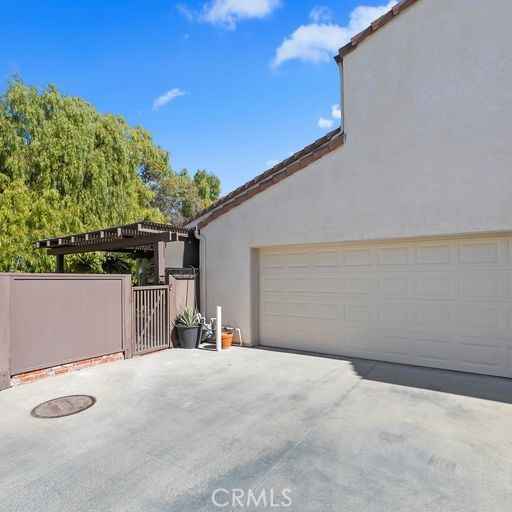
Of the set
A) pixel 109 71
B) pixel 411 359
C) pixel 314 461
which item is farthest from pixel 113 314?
pixel 109 71

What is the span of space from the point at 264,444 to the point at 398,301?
4208 mm

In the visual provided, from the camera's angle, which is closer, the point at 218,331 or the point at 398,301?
the point at 398,301

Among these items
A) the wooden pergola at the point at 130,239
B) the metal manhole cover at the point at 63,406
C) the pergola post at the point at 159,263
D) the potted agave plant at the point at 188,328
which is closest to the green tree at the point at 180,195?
the wooden pergola at the point at 130,239

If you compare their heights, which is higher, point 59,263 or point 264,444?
point 59,263

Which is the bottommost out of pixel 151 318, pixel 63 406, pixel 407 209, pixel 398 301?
pixel 63 406

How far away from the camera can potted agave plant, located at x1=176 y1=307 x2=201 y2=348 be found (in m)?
8.17

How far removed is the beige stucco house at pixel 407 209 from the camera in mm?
5746

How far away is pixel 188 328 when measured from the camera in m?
8.16

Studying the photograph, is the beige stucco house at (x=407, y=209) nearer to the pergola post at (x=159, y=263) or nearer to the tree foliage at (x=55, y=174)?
the pergola post at (x=159, y=263)

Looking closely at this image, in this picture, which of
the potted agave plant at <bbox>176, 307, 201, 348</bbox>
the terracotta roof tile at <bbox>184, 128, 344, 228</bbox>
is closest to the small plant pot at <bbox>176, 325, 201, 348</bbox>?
the potted agave plant at <bbox>176, 307, 201, 348</bbox>

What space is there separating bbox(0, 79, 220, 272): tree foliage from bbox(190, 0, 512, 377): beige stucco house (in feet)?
27.3

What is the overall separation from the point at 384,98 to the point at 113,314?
22.1 feet

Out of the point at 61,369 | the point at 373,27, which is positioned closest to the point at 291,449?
the point at 61,369

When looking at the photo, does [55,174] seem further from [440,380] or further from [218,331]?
[440,380]
